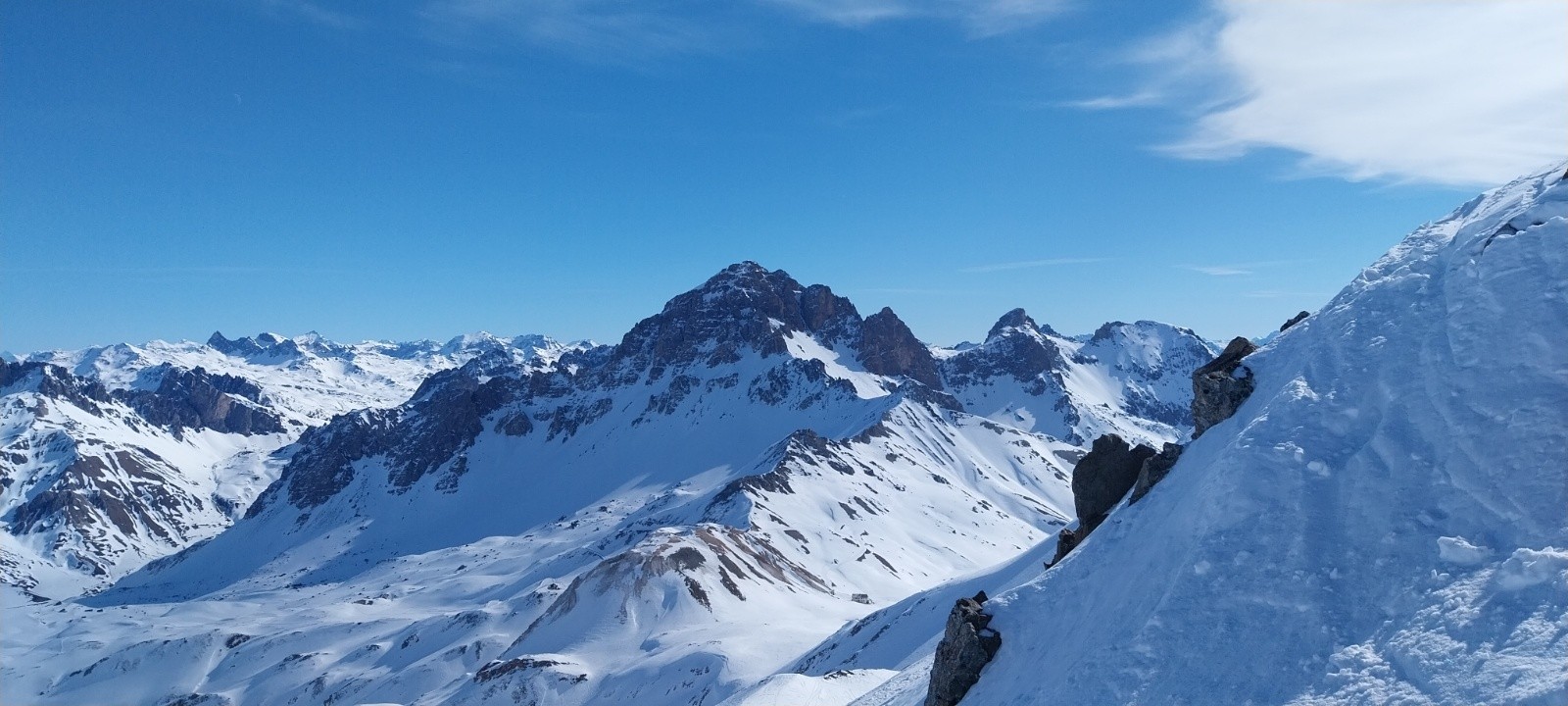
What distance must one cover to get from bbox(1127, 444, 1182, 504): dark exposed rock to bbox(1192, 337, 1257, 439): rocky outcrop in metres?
1.27

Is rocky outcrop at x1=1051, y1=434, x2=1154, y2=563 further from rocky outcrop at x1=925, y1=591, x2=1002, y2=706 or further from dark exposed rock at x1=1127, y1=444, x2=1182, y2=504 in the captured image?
rocky outcrop at x1=925, y1=591, x2=1002, y2=706

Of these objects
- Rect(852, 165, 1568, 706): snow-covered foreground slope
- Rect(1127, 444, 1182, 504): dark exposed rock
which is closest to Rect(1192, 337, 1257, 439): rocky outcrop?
Rect(852, 165, 1568, 706): snow-covered foreground slope

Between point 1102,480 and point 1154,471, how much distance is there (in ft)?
15.4

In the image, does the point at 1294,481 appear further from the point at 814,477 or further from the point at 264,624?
the point at 264,624

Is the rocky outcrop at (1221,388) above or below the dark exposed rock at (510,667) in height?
above

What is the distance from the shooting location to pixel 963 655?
1097 inches

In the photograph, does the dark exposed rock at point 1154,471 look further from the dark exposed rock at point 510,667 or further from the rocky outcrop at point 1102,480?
the dark exposed rock at point 510,667

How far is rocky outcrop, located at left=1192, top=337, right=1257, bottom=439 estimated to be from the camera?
97.4 feet

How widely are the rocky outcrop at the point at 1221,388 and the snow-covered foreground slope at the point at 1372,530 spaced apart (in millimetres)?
753

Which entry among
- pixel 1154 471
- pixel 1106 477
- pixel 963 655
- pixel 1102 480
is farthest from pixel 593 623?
pixel 1154 471

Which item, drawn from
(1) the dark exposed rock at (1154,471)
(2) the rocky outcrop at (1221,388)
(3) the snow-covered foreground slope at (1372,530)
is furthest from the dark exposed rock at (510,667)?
(2) the rocky outcrop at (1221,388)

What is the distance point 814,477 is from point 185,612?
155987 millimetres

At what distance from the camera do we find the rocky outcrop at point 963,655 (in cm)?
2780

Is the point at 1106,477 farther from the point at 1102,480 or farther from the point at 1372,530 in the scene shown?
the point at 1372,530
